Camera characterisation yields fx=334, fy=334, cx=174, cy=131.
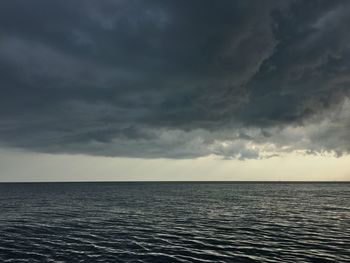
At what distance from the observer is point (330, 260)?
111 feet

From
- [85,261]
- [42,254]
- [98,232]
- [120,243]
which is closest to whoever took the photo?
[85,261]

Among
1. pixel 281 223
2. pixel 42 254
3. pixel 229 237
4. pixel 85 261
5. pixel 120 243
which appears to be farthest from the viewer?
pixel 281 223

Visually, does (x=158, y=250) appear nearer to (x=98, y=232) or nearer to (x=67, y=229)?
(x=98, y=232)

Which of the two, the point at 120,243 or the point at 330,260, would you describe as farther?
the point at 120,243

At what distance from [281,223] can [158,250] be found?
28944mm

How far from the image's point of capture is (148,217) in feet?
218

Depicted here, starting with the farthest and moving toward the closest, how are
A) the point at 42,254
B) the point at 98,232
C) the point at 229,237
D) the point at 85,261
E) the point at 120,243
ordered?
the point at 98,232 < the point at 229,237 < the point at 120,243 < the point at 42,254 < the point at 85,261

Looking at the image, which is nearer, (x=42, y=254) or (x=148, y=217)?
(x=42, y=254)

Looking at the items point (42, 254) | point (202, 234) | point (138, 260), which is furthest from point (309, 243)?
point (42, 254)

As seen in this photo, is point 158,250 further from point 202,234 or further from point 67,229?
point 67,229

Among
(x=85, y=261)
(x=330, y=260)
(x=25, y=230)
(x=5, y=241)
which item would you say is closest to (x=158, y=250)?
(x=85, y=261)

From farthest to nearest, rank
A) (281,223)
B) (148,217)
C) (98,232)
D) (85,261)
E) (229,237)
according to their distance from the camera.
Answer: (148,217) < (281,223) < (98,232) < (229,237) < (85,261)

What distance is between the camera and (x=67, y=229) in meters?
Answer: 51.5

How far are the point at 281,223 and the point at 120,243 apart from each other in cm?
3048
